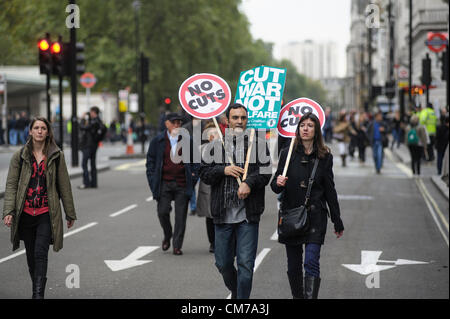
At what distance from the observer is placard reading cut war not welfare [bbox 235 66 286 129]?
22.5 ft

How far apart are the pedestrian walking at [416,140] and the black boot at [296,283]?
16074 millimetres

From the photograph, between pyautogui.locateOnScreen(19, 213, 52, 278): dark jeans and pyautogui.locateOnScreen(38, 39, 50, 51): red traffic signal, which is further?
pyautogui.locateOnScreen(38, 39, 50, 51): red traffic signal

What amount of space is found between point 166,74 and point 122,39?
391 cm

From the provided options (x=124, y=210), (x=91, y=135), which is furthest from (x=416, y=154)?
(x=124, y=210)

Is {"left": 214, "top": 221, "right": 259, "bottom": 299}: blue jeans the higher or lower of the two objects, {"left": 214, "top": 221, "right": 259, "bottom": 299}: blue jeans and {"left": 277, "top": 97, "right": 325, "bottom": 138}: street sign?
the lower

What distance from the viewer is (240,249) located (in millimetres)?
7086

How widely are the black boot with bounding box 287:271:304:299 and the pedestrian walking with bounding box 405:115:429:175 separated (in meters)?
16.1

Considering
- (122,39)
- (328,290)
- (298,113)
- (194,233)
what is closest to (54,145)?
(298,113)

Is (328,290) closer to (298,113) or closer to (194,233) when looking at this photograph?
(298,113)

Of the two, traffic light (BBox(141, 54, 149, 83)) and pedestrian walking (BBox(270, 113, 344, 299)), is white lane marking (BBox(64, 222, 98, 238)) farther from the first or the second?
traffic light (BBox(141, 54, 149, 83))

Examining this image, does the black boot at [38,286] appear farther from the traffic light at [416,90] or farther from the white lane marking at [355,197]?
the traffic light at [416,90]

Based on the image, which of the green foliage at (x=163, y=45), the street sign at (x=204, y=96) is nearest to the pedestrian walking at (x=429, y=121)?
the green foliage at (x=163, y=45)

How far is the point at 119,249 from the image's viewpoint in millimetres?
11008

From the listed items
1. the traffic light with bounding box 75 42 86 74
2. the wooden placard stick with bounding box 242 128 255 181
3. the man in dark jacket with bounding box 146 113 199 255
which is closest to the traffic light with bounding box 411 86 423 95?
the traffic light with bounding box 75 42 86 74
